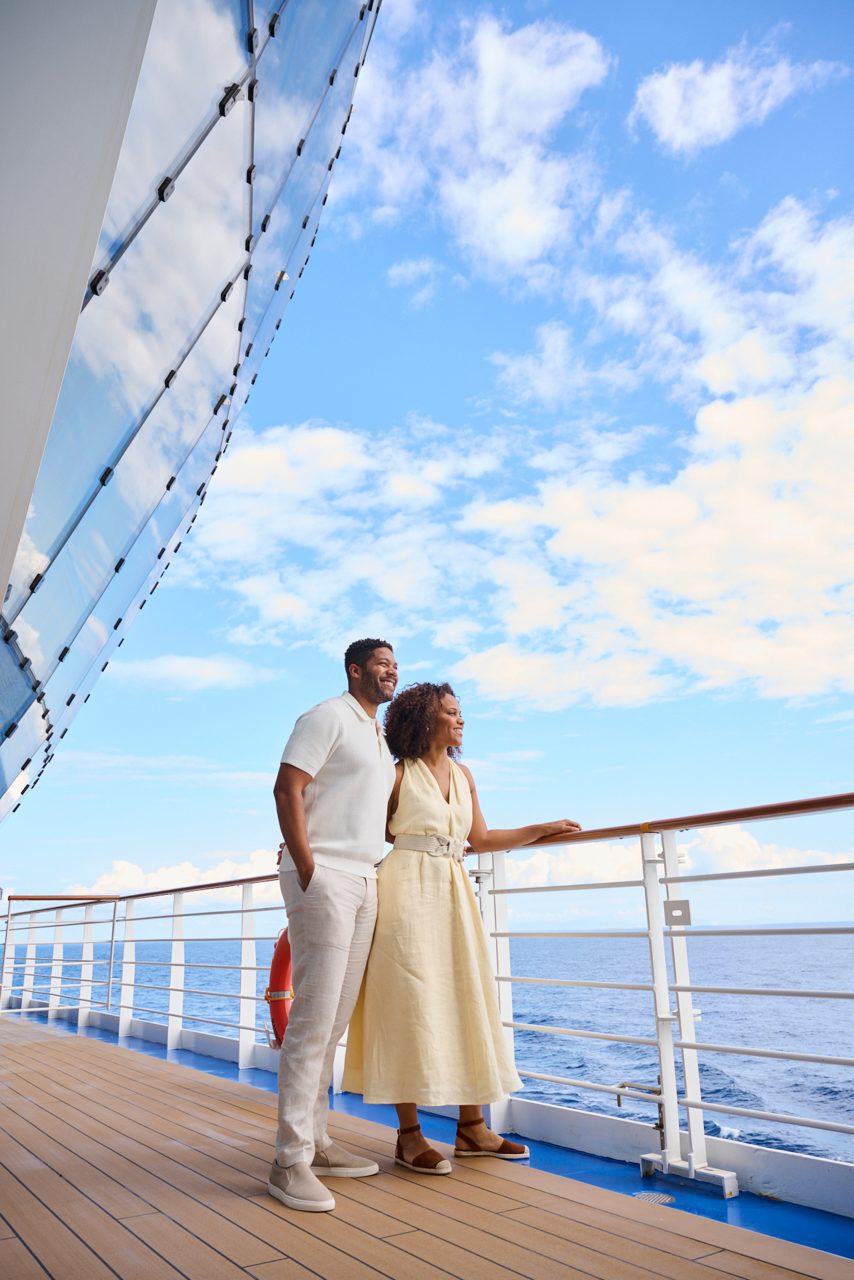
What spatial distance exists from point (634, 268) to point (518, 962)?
2472 inches

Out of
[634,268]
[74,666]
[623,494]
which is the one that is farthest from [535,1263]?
[634,268]

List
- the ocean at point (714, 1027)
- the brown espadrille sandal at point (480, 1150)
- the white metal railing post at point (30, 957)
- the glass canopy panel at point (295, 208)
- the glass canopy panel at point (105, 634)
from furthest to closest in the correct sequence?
the ocean at point (714, 1027) < the white metal railing post at point (30, 957) < the glass canopy panel at point (105, 634) < the glass canopy panel at point (295, 208) < the brown espadrille sandal at point (480, 1150)

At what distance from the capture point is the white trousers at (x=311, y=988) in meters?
2.09

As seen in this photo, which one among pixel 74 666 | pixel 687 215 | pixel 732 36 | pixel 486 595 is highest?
pixel 732 36

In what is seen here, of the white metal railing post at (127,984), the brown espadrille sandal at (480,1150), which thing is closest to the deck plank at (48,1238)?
the brown espadrille sandal at (480,1150)

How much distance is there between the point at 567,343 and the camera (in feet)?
257

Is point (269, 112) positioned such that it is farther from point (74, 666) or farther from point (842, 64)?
point (842, 64)

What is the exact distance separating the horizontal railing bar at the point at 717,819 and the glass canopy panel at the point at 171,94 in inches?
64.5

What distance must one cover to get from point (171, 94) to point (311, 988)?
Result: 1.81 m

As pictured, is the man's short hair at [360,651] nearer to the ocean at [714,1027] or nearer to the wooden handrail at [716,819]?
the wooden handrail at [716,819]

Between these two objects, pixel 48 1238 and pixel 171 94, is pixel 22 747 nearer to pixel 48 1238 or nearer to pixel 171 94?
pixel 48 1238

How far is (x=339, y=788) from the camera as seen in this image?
89.7 inches

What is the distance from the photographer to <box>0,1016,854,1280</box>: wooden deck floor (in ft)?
5.36

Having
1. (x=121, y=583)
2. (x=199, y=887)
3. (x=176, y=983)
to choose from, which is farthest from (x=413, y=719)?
(x=176, y=983)
